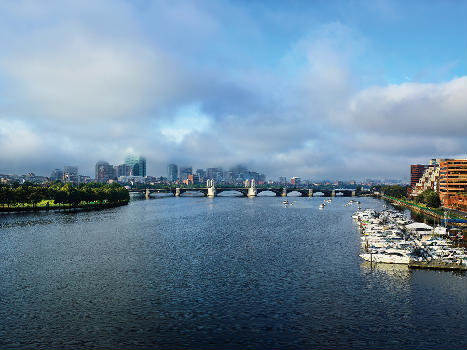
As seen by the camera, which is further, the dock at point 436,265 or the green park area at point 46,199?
the green park area at point 46,199

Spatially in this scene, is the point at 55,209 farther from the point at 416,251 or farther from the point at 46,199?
the point at 416,251

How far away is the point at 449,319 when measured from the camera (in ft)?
115

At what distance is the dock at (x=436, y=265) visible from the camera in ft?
171

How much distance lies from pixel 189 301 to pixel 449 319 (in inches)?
977

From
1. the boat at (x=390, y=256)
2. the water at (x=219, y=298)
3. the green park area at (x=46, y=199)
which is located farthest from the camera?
the green park area at (x=46, y=199)

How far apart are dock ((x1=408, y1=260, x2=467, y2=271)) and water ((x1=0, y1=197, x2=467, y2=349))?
187 cm

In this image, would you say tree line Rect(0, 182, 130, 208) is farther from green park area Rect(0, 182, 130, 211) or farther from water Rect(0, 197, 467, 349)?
water Rect(0, 197, 467, 349)

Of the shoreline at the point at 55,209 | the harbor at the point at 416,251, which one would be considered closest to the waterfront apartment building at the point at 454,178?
the harbor at the point at 416,251

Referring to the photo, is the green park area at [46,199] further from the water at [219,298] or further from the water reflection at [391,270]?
the water reflection at [391,270]

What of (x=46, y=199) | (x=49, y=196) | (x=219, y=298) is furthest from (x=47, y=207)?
(x=219, y=298)

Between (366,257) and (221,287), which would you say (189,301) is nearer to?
(221,287)

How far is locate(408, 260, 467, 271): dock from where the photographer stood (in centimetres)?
5212

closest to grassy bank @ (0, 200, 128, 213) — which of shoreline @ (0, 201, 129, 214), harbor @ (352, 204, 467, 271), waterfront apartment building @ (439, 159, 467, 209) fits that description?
shoreline @ (0, 201, 129, 214)

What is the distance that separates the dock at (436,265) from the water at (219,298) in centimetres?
187
